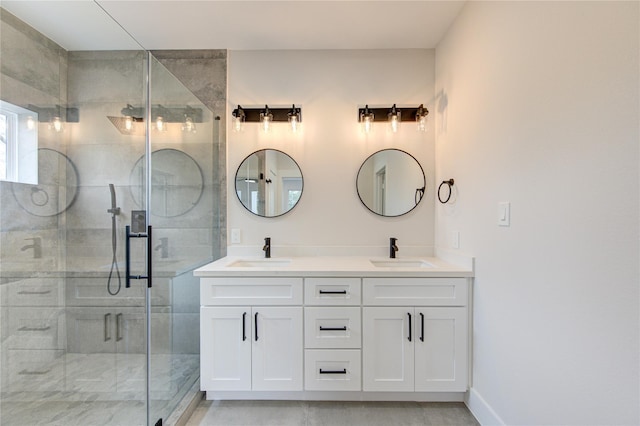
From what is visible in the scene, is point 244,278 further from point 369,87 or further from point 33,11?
point 33,11

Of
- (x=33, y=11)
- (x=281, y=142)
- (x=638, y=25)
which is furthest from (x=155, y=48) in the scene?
(x=638, y=25)

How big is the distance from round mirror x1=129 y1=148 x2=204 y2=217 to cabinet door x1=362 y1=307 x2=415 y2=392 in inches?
58.4

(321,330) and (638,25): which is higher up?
(638,25)

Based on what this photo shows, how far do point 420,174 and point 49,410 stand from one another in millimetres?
2954

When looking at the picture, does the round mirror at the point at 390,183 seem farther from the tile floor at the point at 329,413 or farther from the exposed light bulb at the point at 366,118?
the tile floor at the point at 329,413

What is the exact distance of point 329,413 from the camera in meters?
1.64

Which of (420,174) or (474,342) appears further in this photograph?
(420,174)

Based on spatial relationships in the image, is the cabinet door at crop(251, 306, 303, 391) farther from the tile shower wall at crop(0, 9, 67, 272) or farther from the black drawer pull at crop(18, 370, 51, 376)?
the tile shower wall at crop(0, 9, 67, 272)

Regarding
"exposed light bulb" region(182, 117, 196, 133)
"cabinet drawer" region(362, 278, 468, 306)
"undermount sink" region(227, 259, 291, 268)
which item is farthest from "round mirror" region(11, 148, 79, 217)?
"cabinet drawer" region(362, 278, 468, 306)

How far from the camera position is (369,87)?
2217 mm

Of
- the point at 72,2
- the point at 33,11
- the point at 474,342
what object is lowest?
the point at 474,342

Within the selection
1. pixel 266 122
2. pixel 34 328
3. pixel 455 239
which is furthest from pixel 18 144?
pixel 455 239

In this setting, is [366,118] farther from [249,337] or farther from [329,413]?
[329,413]

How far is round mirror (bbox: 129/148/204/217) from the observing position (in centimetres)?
156
